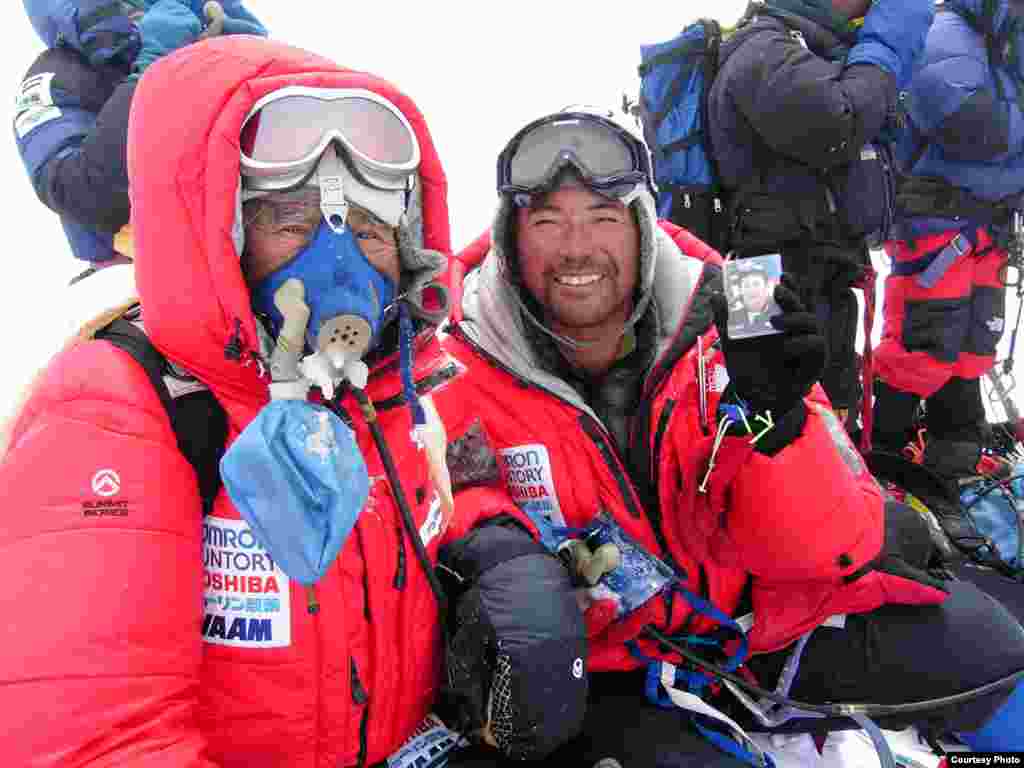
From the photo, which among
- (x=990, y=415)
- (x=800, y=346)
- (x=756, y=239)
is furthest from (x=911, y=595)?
(x=990, y=415)

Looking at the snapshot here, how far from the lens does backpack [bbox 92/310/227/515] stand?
1186mm

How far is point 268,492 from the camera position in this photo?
107 cm

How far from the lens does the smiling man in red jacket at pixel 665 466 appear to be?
5.48 ft

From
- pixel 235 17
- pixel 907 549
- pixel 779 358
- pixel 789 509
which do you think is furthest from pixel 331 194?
pixel 907 549

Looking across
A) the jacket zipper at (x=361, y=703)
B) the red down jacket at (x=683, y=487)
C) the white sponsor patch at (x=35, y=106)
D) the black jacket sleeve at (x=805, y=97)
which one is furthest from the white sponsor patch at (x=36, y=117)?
the black jacket sleeve at (x=805, y=97)

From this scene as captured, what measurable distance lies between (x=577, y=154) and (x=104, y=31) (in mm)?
1442

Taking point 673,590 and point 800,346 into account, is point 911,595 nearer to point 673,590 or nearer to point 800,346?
point 673,590

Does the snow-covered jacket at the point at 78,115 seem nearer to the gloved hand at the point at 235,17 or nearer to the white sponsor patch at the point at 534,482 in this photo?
the gloved hand at the point at 235,17

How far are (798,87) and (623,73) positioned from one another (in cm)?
522

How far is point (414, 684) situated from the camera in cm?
138

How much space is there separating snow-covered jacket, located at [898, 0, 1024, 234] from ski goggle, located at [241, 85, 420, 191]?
297 centimetres

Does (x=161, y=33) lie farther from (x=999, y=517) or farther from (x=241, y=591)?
(x=999, y=517)

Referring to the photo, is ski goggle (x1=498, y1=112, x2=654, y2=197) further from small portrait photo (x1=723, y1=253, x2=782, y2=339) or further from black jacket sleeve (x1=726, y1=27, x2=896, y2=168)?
black jacket sleeve (x1=726, y1=27, x2=896, y2=168)

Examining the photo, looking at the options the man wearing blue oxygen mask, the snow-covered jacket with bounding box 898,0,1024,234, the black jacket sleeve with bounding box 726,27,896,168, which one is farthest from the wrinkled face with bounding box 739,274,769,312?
the snow-covered jacket with bounding box 898,0,1024,234
